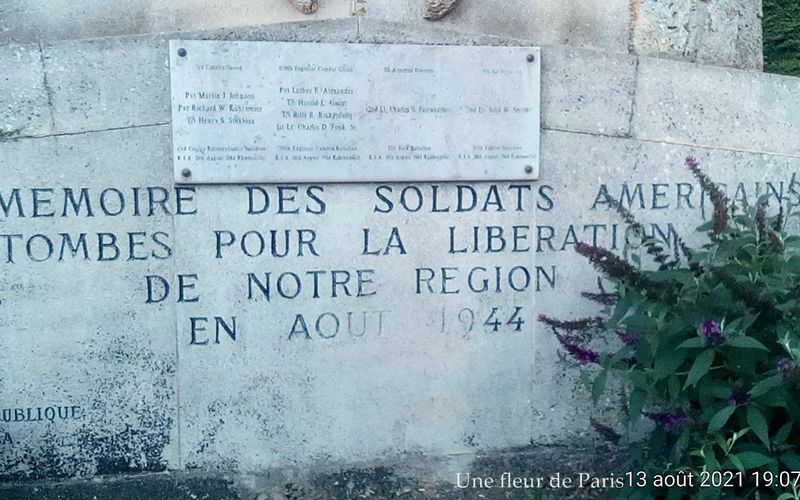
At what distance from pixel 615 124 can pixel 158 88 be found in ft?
6.52

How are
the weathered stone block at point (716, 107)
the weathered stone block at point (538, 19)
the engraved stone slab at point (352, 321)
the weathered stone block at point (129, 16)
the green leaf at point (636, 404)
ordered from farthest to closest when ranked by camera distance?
the weathered stone block at point (716, 107) < the weathered stone block at point (538, 19) < the engraved stone slab at point (352, 321) < the weathered stone block at point (129, 16) < the green leaf at point (636, 404)

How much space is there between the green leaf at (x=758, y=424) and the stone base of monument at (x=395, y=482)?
1.30 meters

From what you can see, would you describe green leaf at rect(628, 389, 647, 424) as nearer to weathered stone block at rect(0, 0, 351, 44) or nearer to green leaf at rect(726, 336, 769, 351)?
green leaf at rect(726, 336, 769, 351)

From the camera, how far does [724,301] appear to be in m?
3.16

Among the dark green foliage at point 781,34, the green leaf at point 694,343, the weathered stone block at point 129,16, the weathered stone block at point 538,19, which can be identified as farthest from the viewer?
the dark green foliage at point 781,34

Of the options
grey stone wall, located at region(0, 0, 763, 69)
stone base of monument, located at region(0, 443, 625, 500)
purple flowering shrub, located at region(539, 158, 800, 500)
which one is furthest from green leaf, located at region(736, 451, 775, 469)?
grey stone wall, located at region(0, 0, 763, 69)

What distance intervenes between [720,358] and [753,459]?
36cm

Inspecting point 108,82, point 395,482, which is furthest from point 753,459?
point 108,82

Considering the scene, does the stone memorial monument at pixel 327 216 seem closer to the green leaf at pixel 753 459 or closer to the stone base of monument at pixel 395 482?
the stone base of monument at pixel 395 482

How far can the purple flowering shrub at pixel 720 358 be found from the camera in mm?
3047

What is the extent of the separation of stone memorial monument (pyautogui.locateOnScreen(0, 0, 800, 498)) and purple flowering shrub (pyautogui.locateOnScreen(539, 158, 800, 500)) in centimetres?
44

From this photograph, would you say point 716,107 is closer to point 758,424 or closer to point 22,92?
point 758,424

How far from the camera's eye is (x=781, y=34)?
6.81 meters

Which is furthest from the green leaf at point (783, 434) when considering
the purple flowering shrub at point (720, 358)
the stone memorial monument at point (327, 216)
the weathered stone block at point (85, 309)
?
the weathered stone block at point (85, 309)
